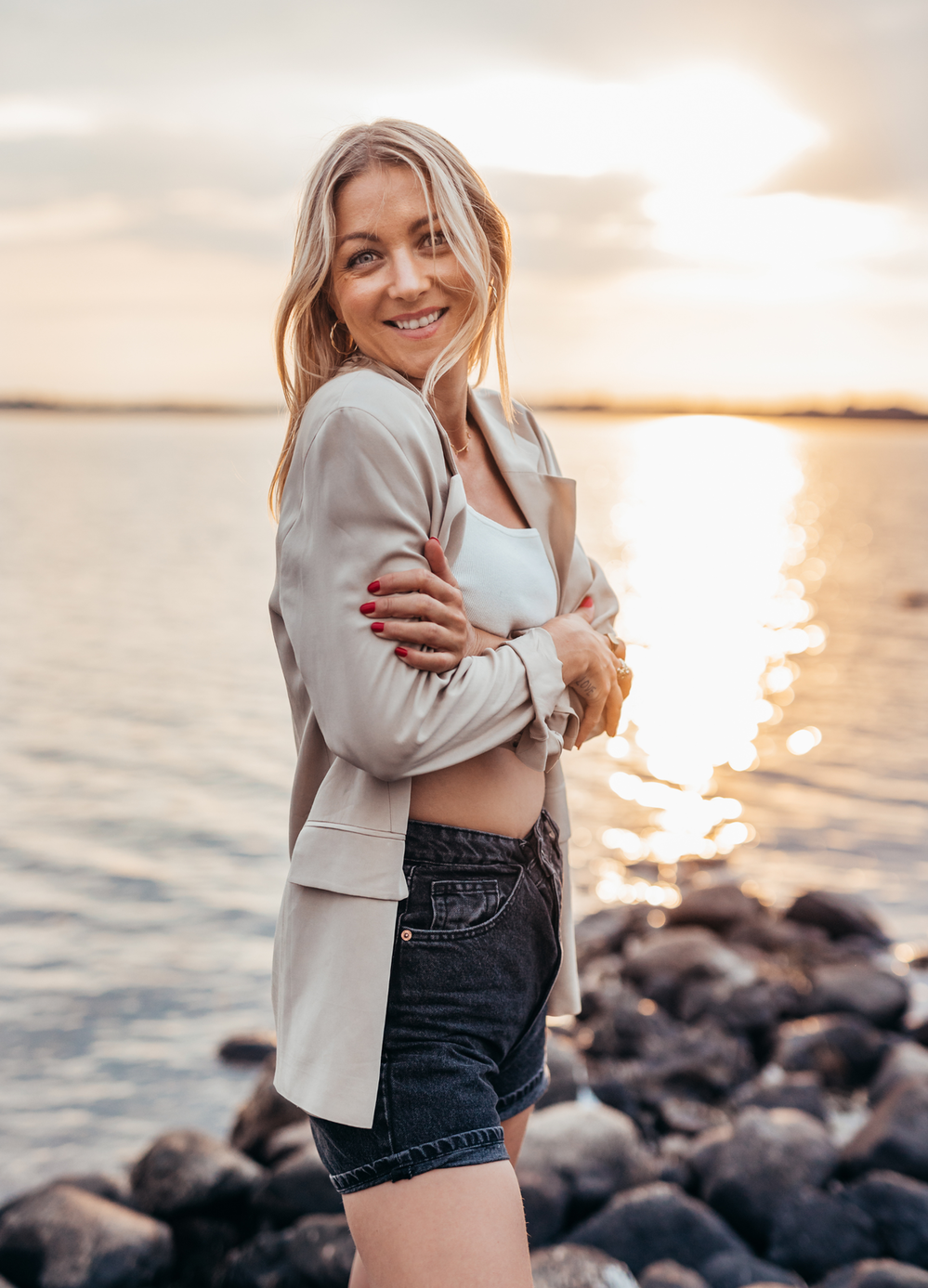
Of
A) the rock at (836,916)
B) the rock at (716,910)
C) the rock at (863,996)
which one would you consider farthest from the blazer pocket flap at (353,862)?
the rock at (836,916)

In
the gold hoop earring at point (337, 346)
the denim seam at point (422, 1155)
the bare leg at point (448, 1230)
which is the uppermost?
the gold hoop earring at point (337, 346)

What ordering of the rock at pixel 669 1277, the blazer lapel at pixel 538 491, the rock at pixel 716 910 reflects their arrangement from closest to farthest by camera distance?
the blazer lapel at pixel 538 491 < the rock at pixel 669 1277 < the rock at pixel 716 910

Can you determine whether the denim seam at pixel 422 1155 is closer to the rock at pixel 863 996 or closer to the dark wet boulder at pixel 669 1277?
the dark wet boulder at pixel 669 1277

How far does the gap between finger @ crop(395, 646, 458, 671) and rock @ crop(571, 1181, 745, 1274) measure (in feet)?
9.11

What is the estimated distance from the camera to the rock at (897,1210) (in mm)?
3713

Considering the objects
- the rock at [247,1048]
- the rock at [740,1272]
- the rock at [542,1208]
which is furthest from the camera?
the rock at [247,1048]

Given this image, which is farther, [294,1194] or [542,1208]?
[294,1194]

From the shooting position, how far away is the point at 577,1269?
3.32 m

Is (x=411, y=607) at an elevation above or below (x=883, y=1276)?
above

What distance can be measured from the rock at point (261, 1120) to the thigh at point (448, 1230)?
3.05 metres

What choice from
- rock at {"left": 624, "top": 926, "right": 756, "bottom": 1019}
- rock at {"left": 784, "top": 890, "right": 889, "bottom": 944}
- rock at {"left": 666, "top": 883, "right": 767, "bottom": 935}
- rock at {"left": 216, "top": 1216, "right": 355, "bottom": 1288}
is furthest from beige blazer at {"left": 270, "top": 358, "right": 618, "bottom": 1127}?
rock at {"left": 784, "top": 890, "right": 889, "bottom": 944}

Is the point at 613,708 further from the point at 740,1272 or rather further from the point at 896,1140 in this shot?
the point at 896,1140

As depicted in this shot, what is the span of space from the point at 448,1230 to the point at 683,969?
16.1ft

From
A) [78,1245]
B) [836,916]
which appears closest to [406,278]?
[78,1245]
